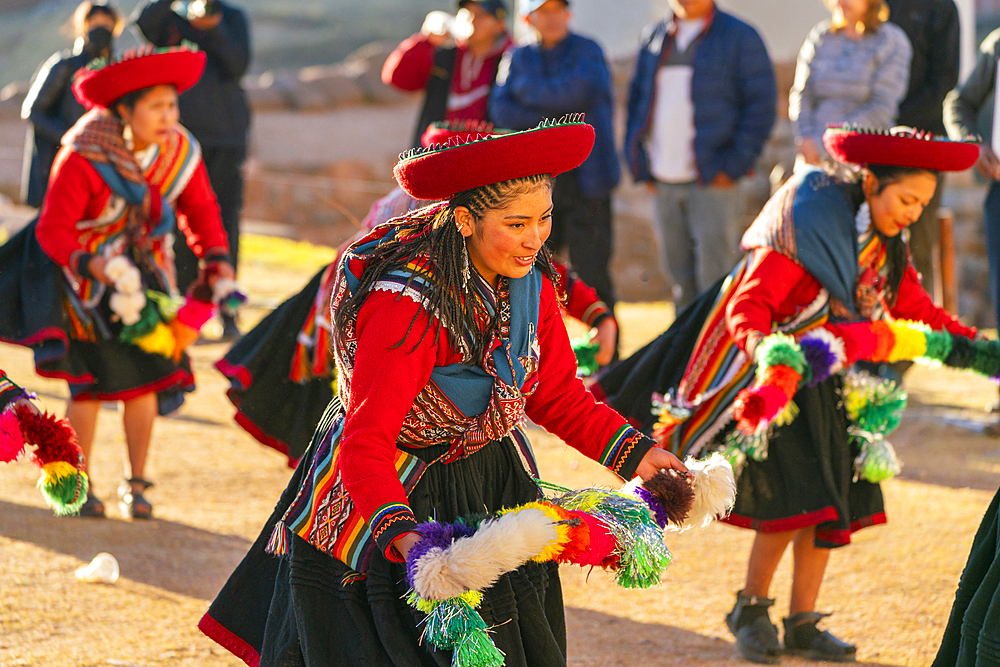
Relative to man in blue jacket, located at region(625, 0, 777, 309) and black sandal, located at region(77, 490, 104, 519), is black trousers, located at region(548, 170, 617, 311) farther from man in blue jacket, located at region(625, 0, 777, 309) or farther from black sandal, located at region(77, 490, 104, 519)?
black sandal, located at region(77, 490, 104, 519)

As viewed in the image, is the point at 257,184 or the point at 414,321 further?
the point at 257,184

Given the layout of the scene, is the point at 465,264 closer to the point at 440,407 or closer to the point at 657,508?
the point at 440,407

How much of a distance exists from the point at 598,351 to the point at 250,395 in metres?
1.51

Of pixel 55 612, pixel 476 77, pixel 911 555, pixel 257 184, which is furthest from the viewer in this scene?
pixel 257 184

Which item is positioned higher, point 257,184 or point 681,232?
point 681,232

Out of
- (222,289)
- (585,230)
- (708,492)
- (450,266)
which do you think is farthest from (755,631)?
(585,230)

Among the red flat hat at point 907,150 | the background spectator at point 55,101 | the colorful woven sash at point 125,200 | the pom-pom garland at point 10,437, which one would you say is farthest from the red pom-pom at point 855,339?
the background spectator at point 55,101

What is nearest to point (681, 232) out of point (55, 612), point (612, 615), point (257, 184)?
point (612, 615)

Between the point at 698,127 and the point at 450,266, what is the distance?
14.2 ft

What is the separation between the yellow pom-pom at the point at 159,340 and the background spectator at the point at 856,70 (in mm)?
3331

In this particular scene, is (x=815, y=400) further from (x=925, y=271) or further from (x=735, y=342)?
(x=925, y=271)

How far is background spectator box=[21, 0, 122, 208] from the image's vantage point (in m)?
7.09

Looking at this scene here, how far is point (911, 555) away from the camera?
4660 millimetres

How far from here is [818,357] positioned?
3.43 meters
